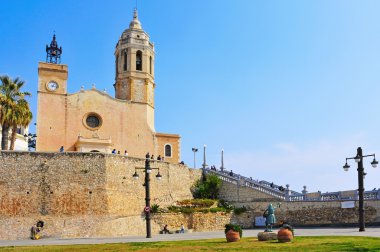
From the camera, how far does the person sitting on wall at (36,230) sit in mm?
32594

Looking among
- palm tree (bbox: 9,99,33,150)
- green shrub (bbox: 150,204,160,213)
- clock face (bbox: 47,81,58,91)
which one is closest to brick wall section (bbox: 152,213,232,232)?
green shrub (bbox: 150,204,160,213)

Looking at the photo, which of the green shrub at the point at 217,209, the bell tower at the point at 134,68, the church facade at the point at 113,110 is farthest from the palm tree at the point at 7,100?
the green shrub at the point at 217,209

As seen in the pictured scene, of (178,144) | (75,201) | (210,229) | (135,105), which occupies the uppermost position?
(135,105)

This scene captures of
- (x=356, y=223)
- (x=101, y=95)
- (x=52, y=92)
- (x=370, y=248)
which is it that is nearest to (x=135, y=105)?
(x=101, y=95)

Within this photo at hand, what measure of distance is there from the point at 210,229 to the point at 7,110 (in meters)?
18.9

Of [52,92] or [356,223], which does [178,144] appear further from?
[356,223]

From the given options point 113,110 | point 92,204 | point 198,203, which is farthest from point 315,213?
point 113,110

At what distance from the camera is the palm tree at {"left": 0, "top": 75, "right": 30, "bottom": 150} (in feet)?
129

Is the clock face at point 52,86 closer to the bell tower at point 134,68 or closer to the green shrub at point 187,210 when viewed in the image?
the bell tower at point 134,68

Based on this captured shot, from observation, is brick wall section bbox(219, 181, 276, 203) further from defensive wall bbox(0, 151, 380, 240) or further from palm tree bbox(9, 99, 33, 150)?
palm tree bbox(9, 99, 33, 150)

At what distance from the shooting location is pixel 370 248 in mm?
16359

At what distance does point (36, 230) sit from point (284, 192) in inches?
782

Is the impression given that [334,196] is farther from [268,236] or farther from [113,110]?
[113,110]

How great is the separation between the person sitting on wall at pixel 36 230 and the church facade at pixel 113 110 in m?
12.8
